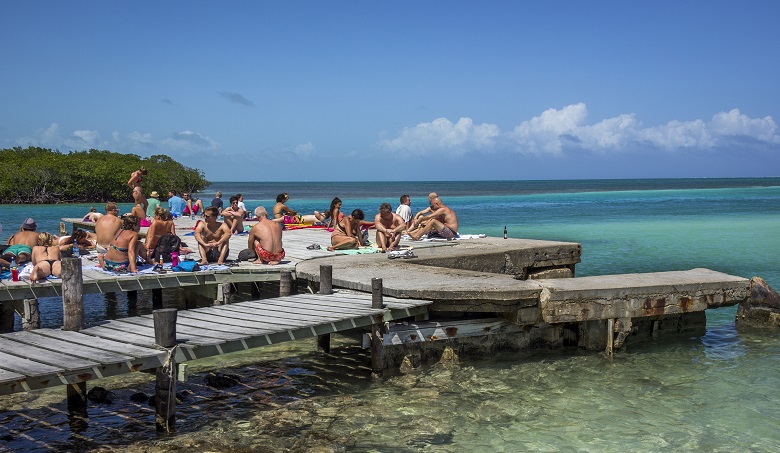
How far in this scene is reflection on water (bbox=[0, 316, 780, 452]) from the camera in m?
7.77

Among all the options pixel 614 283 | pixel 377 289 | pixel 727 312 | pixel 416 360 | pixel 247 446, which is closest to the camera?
pixel 247 446

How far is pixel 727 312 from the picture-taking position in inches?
586

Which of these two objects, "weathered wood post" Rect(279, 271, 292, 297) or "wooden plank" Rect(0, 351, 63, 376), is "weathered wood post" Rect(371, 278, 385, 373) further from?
"wooden plank" Rect(0, 351, 63, 376)

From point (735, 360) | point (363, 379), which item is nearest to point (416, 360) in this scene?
point (363, 379)

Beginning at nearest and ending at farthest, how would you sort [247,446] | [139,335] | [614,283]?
[247,446], [139,335], [614,283]

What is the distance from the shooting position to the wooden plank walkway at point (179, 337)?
6.68 metres

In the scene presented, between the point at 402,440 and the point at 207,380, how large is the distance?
10.8ft

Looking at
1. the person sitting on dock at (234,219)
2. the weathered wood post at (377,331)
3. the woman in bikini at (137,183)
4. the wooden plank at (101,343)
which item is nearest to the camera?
the wooden plank at (101,343)

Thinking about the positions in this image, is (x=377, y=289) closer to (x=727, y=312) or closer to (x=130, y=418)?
(x=130, y=418)

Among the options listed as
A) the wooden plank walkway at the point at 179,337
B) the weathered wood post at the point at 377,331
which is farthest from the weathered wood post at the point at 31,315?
the weathered wood post at the point at 377,331

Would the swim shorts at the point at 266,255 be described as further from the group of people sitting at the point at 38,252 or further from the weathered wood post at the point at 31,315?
the weathered wood post at the point at 31,315

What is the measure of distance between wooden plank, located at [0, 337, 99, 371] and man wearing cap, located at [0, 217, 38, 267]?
486 centimetres

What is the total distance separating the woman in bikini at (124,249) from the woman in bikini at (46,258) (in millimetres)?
914

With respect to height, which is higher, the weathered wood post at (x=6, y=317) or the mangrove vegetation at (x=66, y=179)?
the mangrove vegetation at (x=66, y=179)
